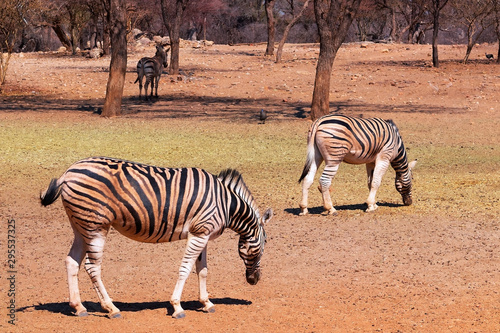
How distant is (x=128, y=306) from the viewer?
6805 mm

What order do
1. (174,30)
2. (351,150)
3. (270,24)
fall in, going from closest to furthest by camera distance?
(351,150) < (174,30) < (270,24)

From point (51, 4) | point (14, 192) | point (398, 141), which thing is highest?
point (51, 4)

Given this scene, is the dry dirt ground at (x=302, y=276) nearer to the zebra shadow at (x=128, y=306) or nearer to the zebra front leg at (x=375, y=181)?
the zebra shadow at (x=128, y=306)

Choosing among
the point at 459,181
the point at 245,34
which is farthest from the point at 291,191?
the point at 245,34

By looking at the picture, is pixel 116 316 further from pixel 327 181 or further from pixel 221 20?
pixel 221 20

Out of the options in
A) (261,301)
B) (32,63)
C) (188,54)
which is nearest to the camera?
(261,301)

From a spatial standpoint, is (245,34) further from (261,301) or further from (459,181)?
(261,301)

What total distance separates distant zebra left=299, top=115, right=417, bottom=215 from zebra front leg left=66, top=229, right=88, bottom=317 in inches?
189

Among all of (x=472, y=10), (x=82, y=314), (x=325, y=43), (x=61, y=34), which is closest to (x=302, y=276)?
(x=82, y=314)

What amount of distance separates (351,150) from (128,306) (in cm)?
475

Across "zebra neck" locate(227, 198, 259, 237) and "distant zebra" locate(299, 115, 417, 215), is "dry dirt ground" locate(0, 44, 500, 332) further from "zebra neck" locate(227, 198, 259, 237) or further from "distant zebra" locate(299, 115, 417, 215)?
"zebra neck" locate(227, 198, 259, 237)

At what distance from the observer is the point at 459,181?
13.0 meters

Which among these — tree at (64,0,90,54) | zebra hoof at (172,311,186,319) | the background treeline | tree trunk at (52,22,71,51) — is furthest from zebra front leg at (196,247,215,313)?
tree trunk at (52,22,71,51)

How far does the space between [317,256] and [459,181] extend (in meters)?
5.27
